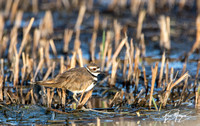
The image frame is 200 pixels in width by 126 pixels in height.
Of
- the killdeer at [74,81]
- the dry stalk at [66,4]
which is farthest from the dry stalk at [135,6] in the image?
the killdeer at [74,81]

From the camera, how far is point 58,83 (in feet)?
21.0

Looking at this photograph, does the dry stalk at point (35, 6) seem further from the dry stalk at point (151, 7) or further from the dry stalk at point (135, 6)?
the dry stalk at point (151, 7)

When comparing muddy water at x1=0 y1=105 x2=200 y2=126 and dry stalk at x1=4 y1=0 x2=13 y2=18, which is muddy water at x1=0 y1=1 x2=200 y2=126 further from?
dry stalk at x1=4 y1=0 x2=13 y2=18

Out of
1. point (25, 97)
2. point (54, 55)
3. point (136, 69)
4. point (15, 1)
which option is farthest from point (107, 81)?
point (15, 1)

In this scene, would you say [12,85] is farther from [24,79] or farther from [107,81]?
[107,81]

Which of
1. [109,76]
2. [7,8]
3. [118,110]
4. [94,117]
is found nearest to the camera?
[94,117]

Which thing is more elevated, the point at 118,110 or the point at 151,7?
the point at 151,7

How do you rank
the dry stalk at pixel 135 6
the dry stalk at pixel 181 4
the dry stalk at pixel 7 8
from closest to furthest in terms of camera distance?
the dry stalk at pixel 7 8 → the dry stalk at pixel 135 6 → the dry stalk at pixel 181 4

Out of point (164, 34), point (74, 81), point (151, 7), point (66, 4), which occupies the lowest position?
point (74, 81)

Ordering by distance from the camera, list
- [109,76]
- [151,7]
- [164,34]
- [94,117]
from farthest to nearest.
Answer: [151,7] → [164,34] → [109,76] → [94,117]

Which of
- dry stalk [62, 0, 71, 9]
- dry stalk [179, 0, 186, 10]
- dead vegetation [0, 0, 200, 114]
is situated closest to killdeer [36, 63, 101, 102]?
dead vegetation [0, 0, 200, 114]

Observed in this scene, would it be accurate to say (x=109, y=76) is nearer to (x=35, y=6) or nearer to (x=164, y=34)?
(x=164, y=34)

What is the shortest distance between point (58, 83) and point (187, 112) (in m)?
2.25

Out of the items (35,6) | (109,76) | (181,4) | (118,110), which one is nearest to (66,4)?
(35,6)
